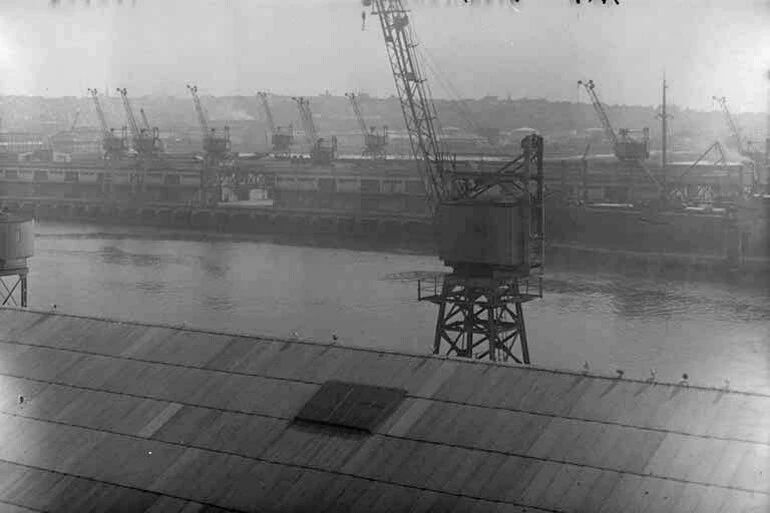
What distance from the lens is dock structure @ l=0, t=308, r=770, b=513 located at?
223 inches

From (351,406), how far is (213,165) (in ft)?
136

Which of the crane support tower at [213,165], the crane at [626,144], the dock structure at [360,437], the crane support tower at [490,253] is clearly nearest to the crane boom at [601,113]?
the crane at [626,144]

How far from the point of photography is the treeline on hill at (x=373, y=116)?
76.1ft

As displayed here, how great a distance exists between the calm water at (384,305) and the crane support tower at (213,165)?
46.7ft

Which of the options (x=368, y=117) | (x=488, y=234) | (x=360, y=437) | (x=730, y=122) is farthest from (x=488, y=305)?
(x=368, y=117)

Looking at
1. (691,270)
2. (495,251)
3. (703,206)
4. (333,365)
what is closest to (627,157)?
(703,206)

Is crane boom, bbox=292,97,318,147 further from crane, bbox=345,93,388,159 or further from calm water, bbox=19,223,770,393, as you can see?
calm water, bbox=19,223,770,393

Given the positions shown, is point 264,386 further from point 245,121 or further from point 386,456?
point 245,121

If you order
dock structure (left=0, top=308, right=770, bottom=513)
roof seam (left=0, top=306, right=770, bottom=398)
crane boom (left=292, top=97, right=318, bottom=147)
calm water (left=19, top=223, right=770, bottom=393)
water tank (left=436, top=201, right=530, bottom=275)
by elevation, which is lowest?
calm water (left=19, top=223, right=770, bottom=393)

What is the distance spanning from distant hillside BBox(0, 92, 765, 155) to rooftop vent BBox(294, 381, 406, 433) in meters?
12.5

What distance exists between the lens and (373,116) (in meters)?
39.8

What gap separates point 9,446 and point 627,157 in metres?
31.7

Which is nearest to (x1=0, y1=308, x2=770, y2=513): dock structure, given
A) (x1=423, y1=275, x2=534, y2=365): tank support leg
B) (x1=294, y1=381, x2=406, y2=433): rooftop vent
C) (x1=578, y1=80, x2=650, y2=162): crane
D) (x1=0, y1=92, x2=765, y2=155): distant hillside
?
(x1=294, y1=381, x2=406, y2=433): rooftop vent

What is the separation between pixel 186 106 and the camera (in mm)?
60156
